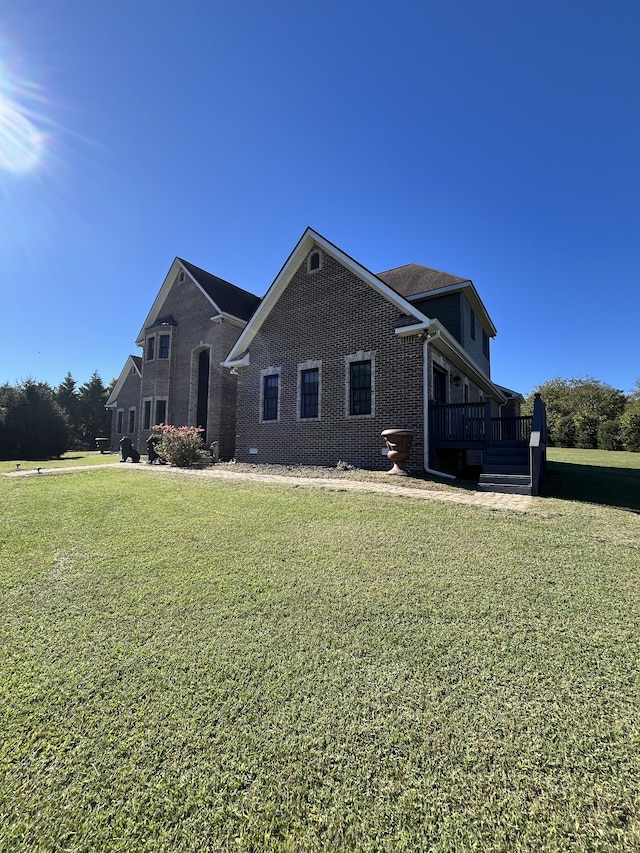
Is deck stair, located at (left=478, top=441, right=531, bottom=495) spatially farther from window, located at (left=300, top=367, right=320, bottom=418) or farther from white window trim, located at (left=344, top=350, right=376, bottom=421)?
window, located at (left=300, top=367, right=320, bottom=418)

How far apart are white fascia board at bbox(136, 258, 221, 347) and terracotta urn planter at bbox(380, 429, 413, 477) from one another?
42.9 feet

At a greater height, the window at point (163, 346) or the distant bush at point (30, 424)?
the window at point (163, 346)

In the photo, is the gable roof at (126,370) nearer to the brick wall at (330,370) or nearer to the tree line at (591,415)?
the brick wall at (330,370)

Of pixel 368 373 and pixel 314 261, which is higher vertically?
pixel 314 261

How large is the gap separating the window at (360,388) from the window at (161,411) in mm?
13435

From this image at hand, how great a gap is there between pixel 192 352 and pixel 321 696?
20.0m

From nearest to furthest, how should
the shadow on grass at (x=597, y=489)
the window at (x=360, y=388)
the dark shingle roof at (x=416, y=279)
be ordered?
the shadow on grass at (x=597, y=489) → the window at (x=360, y=388) → the dark shingle roof at (x=416, y=279)

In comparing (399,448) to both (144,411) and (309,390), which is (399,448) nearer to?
(309,390)

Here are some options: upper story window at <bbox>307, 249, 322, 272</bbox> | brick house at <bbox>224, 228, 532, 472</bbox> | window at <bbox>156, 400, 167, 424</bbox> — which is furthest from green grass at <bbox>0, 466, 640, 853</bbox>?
window at <bbox>156, 400, 167, 424</bbox>

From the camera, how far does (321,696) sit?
7.37 ft

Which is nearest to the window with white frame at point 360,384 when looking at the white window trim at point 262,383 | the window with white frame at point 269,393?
the white window trim at point 262,383

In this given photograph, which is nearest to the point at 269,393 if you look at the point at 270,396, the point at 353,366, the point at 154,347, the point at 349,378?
the point at 270,396

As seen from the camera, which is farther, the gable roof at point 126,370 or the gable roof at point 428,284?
the gable roof at point 126,370

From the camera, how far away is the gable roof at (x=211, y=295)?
1952 cm
